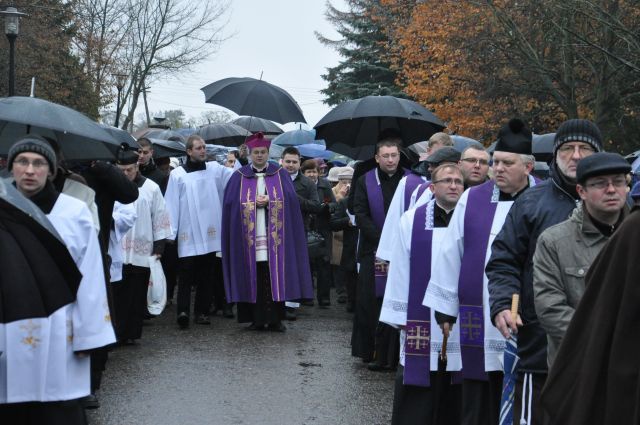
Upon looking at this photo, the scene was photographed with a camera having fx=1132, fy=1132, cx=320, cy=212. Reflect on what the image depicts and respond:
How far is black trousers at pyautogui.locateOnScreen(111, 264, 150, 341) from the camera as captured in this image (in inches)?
441

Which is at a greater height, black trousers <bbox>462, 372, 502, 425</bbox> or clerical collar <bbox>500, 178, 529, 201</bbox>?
clerical collar <bbox>500, 178, 529, 201</bbox>

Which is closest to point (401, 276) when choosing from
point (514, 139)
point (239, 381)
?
point (514, 139)

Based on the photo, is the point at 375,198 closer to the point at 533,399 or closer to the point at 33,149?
the point at 33,149

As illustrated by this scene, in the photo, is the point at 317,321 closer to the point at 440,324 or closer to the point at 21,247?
the point at 440,324

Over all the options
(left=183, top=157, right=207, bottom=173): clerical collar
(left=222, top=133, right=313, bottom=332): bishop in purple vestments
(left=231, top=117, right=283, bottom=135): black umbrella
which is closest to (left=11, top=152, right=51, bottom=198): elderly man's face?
(left=222, top=133, right=313, bottom=332): bishop in purple vestments

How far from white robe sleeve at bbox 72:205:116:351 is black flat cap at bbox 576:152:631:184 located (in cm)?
255

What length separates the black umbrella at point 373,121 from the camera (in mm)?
11398

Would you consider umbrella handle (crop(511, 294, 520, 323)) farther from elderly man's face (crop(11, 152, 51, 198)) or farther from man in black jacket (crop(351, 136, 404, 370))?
man in black jacket (crop(351, 136, 404, 370))

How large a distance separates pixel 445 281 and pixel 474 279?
0.18 meters

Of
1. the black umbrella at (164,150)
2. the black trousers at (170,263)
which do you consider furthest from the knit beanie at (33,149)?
the black umbrella at (164,150)

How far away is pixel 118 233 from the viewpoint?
10289mm

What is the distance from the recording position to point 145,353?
11055 mm

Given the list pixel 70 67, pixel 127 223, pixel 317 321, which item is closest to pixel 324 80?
pixel 70 67

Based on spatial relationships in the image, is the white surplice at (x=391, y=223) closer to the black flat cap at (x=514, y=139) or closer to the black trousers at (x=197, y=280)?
the black flat cap at (x=514, y=139)
